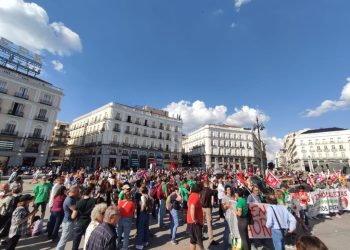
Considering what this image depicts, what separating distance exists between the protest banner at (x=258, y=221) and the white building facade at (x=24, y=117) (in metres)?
35.2

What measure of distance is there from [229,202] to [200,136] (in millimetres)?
57703

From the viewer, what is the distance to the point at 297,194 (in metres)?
7.84

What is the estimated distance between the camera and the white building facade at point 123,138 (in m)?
40.7

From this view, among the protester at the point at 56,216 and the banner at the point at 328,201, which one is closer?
the protester at the point at 56,216

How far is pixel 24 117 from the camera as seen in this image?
31016 millimetres

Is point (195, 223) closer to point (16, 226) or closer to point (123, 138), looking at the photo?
point (16, 226)

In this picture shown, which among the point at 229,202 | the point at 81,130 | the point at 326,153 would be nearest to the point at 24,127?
the point at 81,130

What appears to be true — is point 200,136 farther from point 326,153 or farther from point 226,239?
point 226,239

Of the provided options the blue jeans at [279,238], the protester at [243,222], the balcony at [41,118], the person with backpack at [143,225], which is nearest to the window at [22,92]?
the balcony at [41,118]

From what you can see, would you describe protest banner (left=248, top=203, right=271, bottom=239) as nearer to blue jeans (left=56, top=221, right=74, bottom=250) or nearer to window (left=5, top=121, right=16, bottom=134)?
blue jeans (left=56, top=221, right=74, bottom=250)

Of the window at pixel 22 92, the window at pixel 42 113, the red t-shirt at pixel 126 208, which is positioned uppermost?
the window at pixel 22 92

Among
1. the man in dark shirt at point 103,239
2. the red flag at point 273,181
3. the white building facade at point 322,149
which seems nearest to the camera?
the man in dark shirt at point 103,239

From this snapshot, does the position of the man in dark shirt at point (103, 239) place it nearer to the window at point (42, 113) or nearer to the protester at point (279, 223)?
the protester at point (279, 223)

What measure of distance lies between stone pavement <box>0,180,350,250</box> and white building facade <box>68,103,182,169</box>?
34.0 metres
